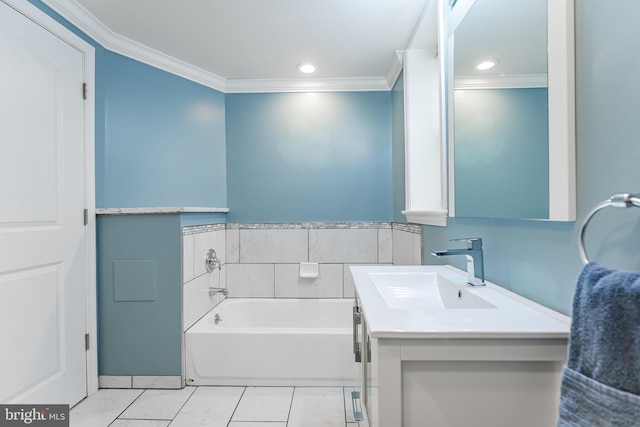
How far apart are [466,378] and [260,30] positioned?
226 centimetres

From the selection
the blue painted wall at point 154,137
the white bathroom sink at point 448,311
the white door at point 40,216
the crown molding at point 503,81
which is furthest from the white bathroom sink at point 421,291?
the blue painted wall at point 154,137

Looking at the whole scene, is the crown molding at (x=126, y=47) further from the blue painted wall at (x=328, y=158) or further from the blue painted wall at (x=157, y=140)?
the blue painted wall at (x=328, y=158)

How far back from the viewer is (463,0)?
1.52 m

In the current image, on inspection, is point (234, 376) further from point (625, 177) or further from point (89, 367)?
point (625, 177)

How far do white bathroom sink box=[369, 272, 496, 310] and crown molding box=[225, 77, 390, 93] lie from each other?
2.03 metres

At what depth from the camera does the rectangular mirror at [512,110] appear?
34.3 inches

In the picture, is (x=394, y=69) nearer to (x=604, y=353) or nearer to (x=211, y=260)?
(x=211, y=260)

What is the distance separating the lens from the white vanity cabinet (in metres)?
0.76

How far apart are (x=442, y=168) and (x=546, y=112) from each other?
2.72 feet

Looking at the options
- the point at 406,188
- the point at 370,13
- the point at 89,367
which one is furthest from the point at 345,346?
the point at 370,13

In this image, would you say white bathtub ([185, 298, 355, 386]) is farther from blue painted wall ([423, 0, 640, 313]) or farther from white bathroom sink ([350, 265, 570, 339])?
blue painted wall ([423, 0, 640, 313])

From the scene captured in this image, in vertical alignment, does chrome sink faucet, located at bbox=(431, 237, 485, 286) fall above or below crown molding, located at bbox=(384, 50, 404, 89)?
below

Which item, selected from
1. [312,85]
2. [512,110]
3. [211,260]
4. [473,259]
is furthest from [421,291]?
[312,85]

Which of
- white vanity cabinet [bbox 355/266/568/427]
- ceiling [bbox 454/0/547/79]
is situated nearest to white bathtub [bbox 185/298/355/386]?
white vanity cabinet [bbox 355/266/568/427]
